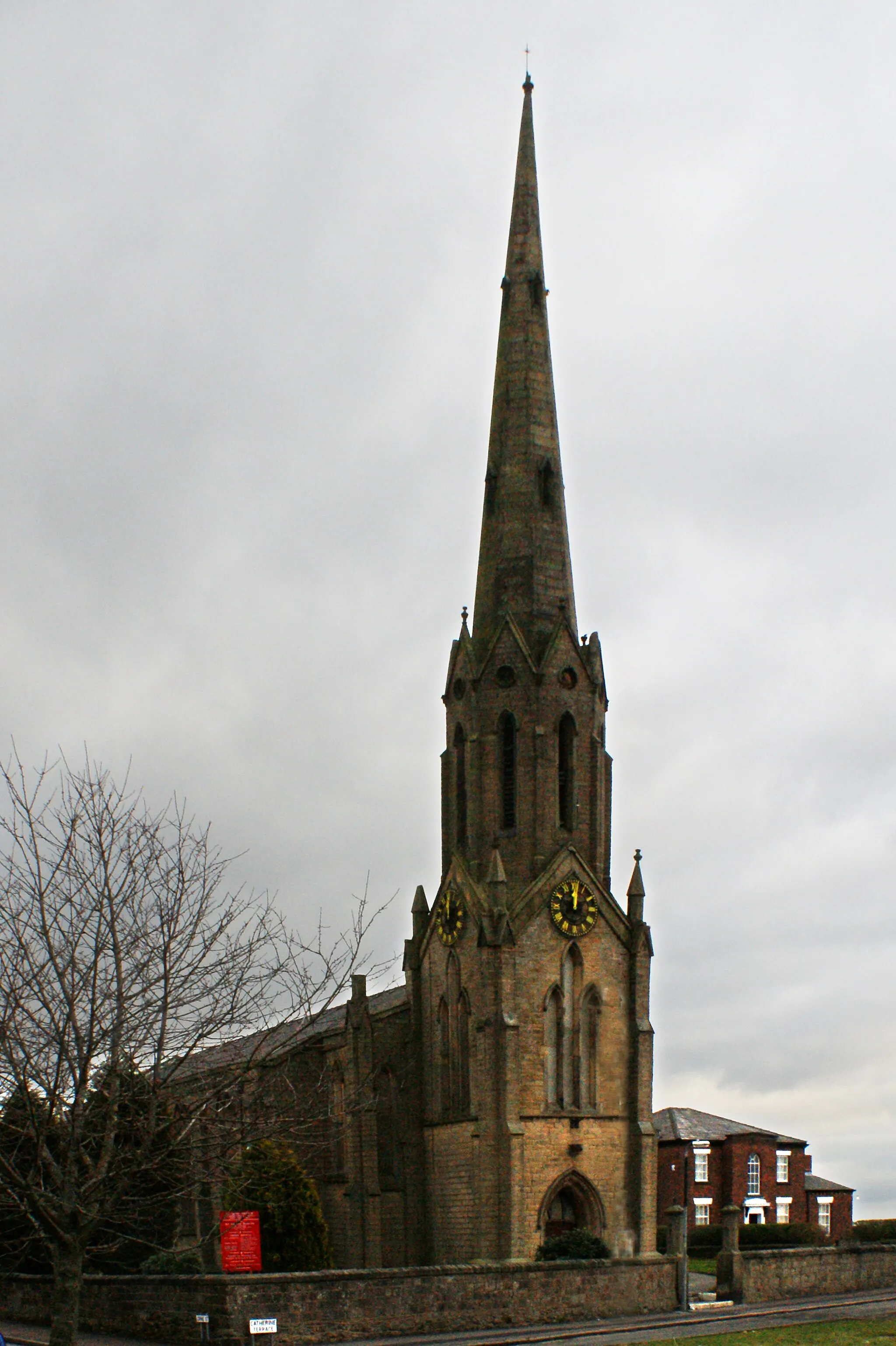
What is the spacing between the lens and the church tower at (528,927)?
45094 mm

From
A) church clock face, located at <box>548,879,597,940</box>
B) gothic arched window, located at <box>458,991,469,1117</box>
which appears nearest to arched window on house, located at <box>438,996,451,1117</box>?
gothic arched window, located at <box>458,991,469,1117</box>

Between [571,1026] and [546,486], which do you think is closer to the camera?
[571,1026]

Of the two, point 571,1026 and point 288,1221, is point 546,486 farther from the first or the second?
point 288,1221

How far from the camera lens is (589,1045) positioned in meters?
46.9

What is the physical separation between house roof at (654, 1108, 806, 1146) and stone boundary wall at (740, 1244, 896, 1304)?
28483mm

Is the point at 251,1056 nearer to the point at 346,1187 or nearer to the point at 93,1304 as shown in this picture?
the point at 93,1304

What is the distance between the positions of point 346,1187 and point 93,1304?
54.2 feet

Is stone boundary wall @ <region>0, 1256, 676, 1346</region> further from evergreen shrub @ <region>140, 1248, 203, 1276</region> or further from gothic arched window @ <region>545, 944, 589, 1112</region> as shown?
gothic arched window @ <region>545, 944, 589, 1112</region>

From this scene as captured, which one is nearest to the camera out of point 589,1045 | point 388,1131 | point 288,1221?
point 288,1221

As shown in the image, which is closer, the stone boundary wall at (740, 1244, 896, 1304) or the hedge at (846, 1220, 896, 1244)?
the stone boundary wall at (740, 1244, 896, 1304)

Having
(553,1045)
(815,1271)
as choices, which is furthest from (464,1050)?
(815,1271)

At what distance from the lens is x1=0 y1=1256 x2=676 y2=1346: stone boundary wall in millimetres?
27625

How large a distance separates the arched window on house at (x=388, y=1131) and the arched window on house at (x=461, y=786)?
787 centimetres

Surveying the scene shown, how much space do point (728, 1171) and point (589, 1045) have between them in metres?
28.0
